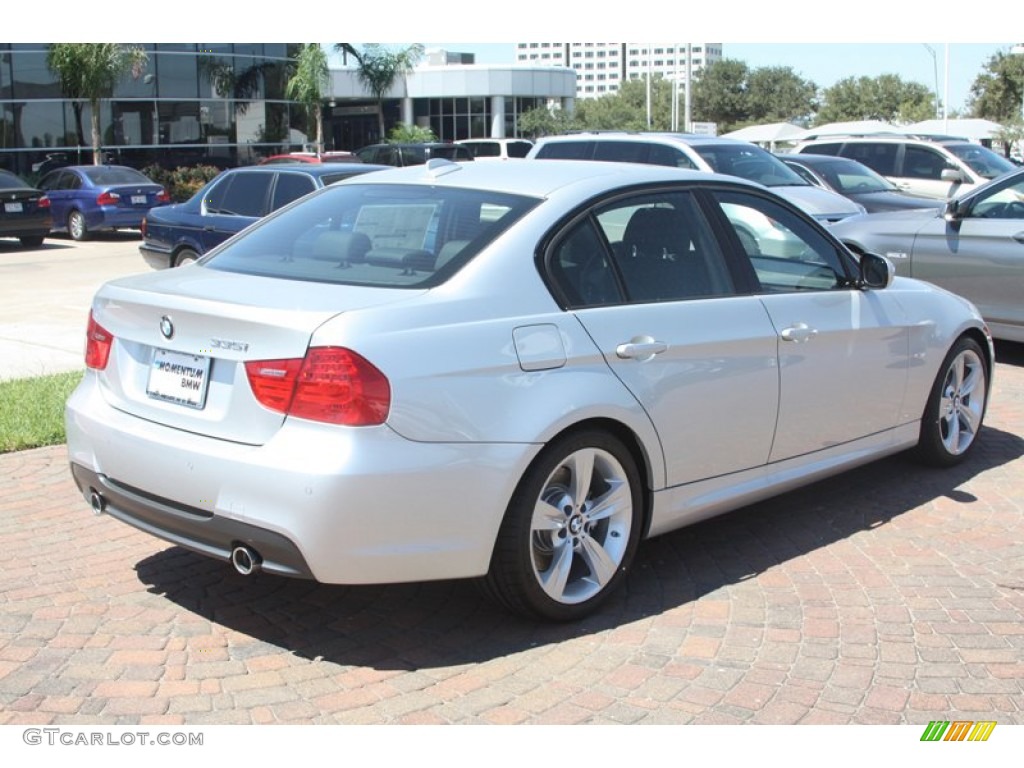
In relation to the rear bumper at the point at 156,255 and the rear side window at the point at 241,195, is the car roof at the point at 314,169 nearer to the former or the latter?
the rear side window at the point at 241,195

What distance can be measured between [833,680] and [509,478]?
1.31m

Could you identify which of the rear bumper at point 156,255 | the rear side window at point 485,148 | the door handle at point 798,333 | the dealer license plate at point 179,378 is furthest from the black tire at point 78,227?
the door handle at point 798,333

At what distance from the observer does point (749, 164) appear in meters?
14.6

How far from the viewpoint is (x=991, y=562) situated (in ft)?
17.6

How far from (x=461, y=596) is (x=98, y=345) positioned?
1.76m

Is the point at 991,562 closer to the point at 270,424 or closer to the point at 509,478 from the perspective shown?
the point at 509,478

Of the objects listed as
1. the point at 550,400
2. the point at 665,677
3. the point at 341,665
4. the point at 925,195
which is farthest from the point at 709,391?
the point at 925,195

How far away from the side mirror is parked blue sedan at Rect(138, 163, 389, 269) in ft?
24.5

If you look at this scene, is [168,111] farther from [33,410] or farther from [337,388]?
[337,388]

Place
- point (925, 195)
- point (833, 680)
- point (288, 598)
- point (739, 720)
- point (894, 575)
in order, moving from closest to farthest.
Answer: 1. point (739, 720)
2. point (833, 680)
3. point (288, 598)
4. point (894, 575)
5. point (925, 195)

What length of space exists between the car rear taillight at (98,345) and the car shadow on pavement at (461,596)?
95 centimetres

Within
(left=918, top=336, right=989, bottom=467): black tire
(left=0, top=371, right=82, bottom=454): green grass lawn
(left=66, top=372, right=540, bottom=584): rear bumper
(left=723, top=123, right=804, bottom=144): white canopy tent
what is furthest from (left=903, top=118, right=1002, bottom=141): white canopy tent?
(left=66, top=372, right=540, bottom=584): rear bumper

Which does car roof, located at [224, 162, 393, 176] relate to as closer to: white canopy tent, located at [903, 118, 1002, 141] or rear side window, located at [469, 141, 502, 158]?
rear side window, located at [469, 141, 502, 158]

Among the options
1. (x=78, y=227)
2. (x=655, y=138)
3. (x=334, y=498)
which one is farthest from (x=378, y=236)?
(x=78, y=227)
